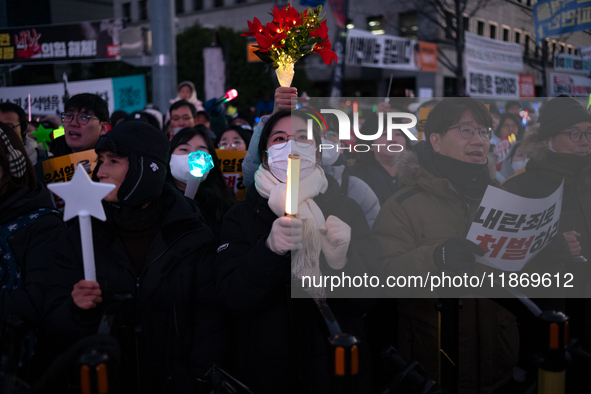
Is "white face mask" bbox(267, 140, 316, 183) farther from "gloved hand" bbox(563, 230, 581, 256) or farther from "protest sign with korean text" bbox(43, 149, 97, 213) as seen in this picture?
"protest sign with korean text" bbox(43, 149, 97, 213)

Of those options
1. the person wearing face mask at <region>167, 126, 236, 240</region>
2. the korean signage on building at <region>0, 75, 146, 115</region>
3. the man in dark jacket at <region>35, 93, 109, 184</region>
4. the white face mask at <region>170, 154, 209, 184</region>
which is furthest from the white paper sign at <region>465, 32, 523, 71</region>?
the man in dark jacket at <region>35, 93, 109, 184</region>

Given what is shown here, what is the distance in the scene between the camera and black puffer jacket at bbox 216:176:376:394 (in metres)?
1.71

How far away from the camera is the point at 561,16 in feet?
22.2

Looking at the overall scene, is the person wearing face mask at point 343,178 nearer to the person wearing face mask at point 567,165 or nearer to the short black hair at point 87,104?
the person wearing face mask at point 567,165

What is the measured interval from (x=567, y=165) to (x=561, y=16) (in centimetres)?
576

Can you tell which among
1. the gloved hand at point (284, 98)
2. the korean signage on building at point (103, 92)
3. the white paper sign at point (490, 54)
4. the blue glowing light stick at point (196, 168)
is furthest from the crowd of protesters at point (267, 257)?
the white paper sign at point (490, 54)

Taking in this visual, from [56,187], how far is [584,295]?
230cm

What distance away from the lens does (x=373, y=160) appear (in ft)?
11.7

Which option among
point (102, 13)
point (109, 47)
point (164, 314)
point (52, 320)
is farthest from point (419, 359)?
point (102, 13)

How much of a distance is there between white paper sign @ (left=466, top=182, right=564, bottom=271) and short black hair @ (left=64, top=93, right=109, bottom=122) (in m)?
2.67

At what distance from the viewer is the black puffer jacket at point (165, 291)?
192 centimetres

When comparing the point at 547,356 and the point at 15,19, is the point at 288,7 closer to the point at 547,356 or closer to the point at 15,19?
the point at 547,356

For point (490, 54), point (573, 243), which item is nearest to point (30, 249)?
point (573, 243)

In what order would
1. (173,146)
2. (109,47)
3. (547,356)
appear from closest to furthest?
(547,356) → (173,146) → (109,47)
